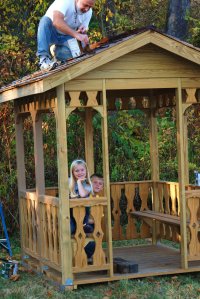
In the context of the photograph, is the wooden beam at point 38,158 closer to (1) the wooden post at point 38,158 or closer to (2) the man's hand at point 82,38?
(1) the wooden post at point 38,158

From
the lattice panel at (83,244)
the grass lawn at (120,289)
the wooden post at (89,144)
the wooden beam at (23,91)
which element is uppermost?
the wooden beam at (23,91)

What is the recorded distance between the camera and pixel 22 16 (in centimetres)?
1752

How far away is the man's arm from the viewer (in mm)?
9562

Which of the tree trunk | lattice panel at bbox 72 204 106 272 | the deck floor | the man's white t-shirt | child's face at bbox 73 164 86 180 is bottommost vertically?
the deck floor

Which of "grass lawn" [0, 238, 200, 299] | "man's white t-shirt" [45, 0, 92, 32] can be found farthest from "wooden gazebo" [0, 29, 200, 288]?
"man's white t-shirt" [45, 0, 92, 32]

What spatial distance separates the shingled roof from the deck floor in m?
2.57

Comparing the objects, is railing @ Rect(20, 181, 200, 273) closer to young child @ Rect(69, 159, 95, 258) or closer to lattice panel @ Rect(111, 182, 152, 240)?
young child @ Rect(69, 159, 95, 258)

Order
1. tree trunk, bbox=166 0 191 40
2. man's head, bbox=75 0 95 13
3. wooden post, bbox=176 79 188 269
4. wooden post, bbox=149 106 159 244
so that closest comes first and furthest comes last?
1. wooden post, bbox=176 79 188 269
2. man's head, bbox=75 0 95 13
3. wooden post, bbox=149 106 159 244
4. tree trunk, bbox=166 0 191 40

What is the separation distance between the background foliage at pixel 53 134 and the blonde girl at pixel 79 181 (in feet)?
14.0

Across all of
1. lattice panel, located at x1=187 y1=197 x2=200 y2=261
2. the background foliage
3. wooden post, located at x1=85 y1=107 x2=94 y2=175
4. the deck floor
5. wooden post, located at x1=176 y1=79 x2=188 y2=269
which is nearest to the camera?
the deck floor

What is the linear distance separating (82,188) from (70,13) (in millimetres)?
2674

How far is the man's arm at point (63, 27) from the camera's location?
9.56 metres

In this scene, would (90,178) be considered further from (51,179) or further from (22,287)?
(51,179)

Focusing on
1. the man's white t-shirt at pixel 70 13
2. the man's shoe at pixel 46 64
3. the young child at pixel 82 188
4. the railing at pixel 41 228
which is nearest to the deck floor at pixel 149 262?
the young child at pixel 82 188
